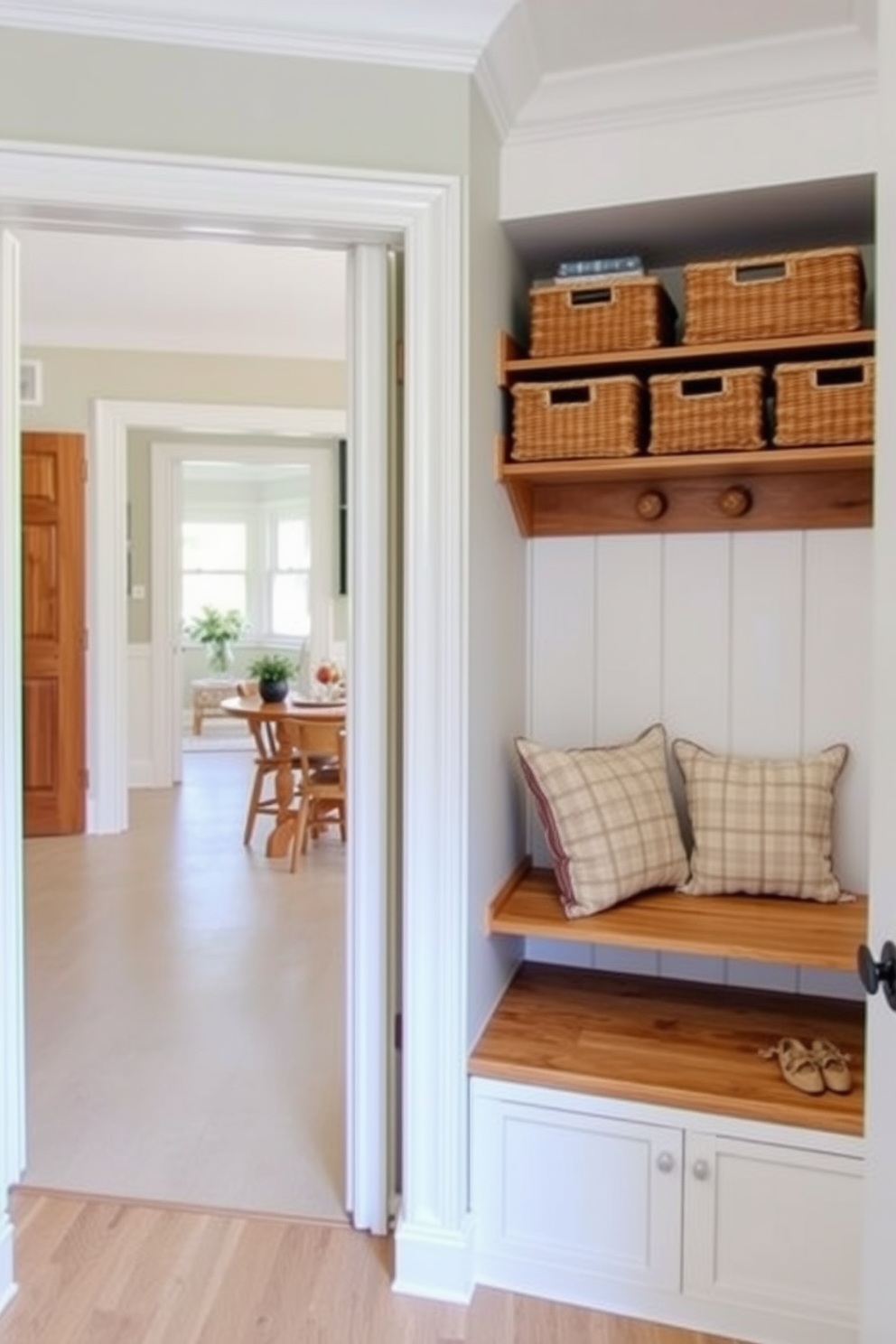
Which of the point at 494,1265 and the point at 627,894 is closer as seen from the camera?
the point at 494,1265

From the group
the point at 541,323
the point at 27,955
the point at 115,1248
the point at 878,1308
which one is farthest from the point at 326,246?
the point at 27,955

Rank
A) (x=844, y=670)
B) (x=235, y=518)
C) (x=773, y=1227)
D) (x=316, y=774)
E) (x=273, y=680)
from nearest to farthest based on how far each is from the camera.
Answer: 1. (x=773, y=1227)
2. (x=844, y=670)
3. (x=316, y=774)
4. (x=273, y=680)
5. (x=235, y=518)

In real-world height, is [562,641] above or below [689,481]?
below

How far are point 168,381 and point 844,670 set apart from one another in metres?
4.40

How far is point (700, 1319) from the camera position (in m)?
1.79

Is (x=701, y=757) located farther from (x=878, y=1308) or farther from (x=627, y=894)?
(x=878, y=1308)

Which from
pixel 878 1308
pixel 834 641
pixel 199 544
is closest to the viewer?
pixel 878 1308

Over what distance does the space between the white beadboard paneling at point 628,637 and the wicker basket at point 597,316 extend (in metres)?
0.47

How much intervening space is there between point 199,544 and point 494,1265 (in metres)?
9.09

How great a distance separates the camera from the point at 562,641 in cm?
242

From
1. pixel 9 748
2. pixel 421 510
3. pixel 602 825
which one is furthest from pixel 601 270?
pixel 9 748

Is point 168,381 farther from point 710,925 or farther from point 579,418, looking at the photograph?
point 710,925

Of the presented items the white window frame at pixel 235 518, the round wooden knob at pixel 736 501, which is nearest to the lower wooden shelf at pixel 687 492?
the round wooden knob at pixel 736 501

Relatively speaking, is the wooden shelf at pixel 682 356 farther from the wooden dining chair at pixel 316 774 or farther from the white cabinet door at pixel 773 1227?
the wooden dining chair at pixel 316 774
